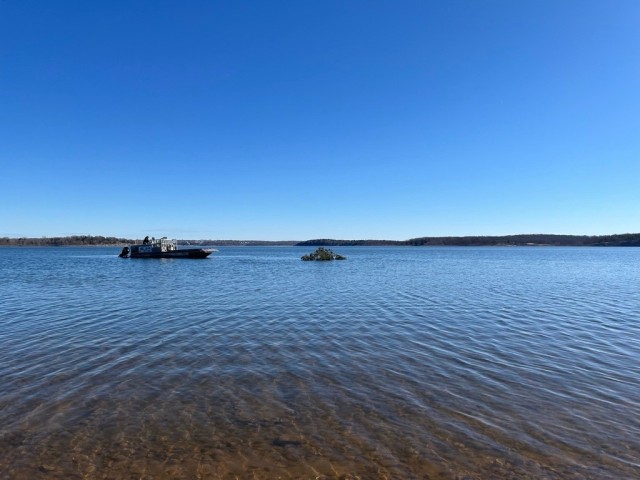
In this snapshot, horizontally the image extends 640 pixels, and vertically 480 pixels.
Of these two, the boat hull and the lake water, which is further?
the boat hull

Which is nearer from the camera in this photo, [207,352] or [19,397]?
[19,397]

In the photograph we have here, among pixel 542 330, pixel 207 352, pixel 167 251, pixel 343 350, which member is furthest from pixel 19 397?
pixel 167 251

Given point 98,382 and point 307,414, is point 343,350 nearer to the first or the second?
point 307,414

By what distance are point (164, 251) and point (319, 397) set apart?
89712 millimetres

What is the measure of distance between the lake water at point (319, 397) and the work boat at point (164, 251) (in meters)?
72.3

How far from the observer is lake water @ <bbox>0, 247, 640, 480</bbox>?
623cm

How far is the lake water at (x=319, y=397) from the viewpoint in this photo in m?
6.23

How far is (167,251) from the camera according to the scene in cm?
9038

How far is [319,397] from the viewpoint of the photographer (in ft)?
29.0

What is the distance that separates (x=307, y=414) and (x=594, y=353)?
34.0 feet

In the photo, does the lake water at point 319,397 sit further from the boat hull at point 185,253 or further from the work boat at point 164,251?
the work boat at point 164,251

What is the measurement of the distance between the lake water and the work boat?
72263mm

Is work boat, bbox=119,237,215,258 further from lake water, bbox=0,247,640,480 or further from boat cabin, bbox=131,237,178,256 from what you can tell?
lake water, bbox=0,247,640,480

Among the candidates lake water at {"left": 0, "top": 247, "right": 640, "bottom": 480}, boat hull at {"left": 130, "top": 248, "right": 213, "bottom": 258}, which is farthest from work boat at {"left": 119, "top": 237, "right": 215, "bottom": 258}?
lake water at {"left": 0, "top": 247, "right": 640, "bottom": 480}
